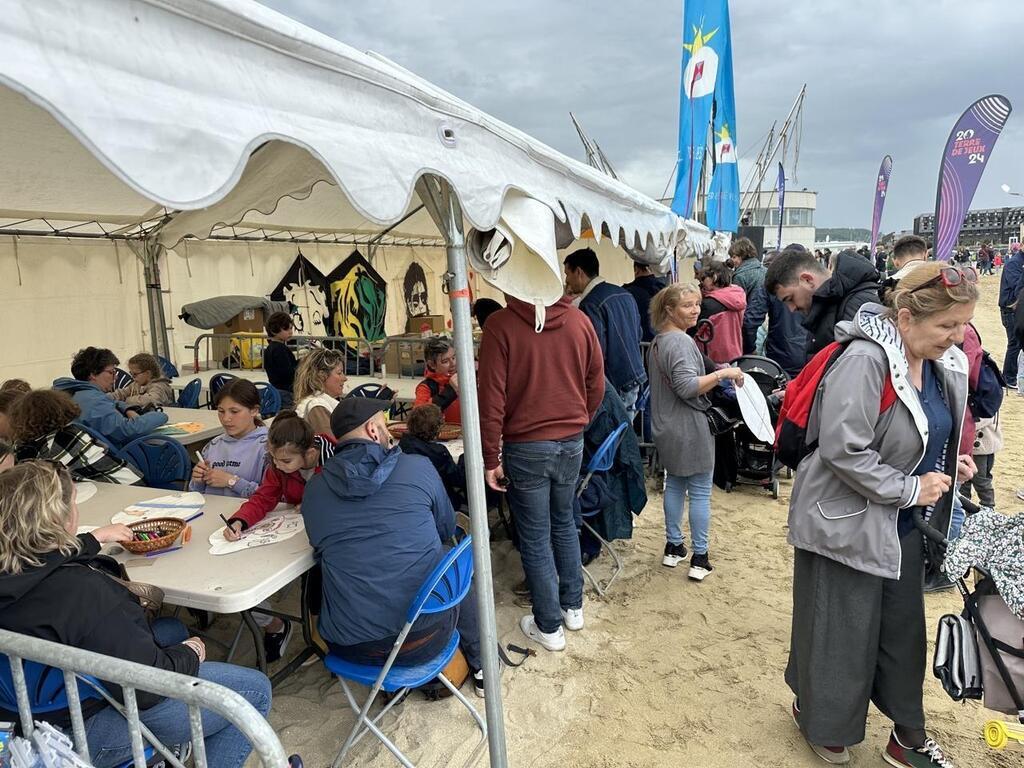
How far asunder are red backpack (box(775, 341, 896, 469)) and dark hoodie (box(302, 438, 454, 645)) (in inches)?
50.8

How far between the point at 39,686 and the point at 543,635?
200 cm

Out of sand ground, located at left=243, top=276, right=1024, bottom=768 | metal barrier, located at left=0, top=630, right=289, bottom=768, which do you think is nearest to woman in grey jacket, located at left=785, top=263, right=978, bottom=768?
sand ground, located at left=243, top=276, right=1024, bottom=768

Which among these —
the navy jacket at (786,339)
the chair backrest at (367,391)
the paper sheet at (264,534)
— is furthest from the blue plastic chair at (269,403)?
the navy jacket at (786,339)

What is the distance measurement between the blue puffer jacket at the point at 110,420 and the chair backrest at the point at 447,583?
2.54 m

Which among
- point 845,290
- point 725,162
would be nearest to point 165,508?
point 845,290

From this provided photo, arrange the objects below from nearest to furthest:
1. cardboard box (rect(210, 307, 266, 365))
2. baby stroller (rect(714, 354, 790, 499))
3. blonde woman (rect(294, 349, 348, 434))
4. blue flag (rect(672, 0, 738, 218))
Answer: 1. blonde woman (rect(294, 349, 348, 434))
2. baby stroller (rect(714, 354, 790, 499))
3. blue flag (rect(672, 0, 738, 218))
4. cardboard box (rect(210, 307, 266, 365))

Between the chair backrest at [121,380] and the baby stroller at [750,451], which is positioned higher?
the chair backrest at [121,380]

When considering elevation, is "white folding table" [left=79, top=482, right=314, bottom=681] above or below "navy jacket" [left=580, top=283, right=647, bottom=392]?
below

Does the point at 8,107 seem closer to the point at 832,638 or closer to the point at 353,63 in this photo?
A: the point at 353,63

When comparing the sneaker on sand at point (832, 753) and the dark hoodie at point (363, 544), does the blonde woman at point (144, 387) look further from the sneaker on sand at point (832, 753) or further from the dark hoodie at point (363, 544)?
the sneaker on sand at point (832, 753)

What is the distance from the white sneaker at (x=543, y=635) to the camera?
300 centimetres

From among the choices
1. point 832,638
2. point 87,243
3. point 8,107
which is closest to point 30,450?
point 8,107

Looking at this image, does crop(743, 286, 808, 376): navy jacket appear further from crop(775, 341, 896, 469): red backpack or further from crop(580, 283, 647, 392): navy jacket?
crop(775, 341, 896, 469): red backpack

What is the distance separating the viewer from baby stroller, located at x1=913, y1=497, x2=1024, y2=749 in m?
1.71
